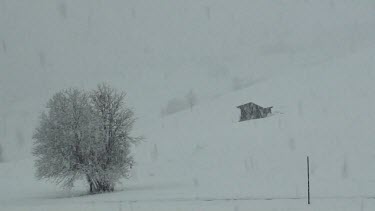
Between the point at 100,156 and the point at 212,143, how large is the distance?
31853 mm

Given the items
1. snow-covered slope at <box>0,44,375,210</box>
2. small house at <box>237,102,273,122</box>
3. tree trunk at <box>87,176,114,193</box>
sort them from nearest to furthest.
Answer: snow-covered slope at <box>0,44,375,210</box> < tree trunk at <box>87,176,114,193</box> < small house at <box>237,102,273,122</box>

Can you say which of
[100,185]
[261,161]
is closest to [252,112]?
[261,161]

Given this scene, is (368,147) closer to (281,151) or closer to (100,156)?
(281,151)

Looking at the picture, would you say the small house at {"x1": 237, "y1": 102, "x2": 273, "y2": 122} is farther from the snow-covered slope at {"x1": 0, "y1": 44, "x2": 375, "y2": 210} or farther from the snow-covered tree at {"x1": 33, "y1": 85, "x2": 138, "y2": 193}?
the snow-covered tree at {"x1": 33, "y1": 85, "x2": 138, "y2": 193}

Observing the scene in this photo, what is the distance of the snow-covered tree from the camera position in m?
36.9

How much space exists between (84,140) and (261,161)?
21.9 meters

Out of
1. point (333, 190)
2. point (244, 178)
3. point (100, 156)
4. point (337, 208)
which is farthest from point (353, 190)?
point (100, 156)

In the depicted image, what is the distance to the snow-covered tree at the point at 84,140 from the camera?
121 feet

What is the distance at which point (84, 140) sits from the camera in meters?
37.6

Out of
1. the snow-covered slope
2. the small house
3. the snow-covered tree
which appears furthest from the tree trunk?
the small house

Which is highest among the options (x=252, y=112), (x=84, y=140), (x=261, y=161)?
(x=252, y=112)

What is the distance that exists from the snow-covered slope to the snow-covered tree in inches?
82.8

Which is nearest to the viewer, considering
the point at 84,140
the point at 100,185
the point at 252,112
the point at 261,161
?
the point at 84,140

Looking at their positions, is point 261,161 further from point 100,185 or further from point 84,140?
point 84,140
